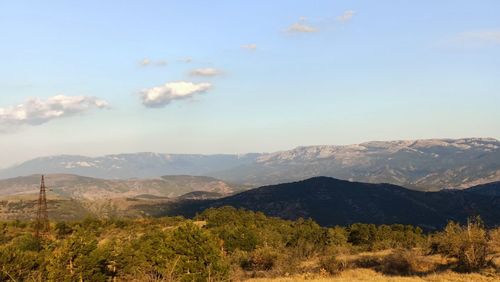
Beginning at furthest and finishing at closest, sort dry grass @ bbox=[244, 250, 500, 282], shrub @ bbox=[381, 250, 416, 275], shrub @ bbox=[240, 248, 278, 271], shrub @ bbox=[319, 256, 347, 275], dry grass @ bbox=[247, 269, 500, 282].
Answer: shrub @ bbox=[240, 248, 278, 271], shrub @ bbox=[319, 256, 347, 275], shrub @ bbox=[381, 250, 416, 275], dry grass @ bbox=[244, 250, 500, 282], dry grass @ bbox=[247, 269, 500, 282]

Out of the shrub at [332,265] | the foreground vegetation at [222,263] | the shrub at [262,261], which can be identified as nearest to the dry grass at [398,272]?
the foreground vegetation at [222,263]

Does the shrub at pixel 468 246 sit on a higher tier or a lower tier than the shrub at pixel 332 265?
higher

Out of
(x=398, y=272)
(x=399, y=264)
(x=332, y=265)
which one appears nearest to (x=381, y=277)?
(x=398, y=272)

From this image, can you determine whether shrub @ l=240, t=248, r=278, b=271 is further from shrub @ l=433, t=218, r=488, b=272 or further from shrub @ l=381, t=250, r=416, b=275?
shrub @ l=433, t=218, r=488, b=272

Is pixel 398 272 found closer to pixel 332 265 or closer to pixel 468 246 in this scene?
pixel 332 265

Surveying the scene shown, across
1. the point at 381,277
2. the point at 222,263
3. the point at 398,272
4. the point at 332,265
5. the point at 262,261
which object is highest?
the point at 222,263

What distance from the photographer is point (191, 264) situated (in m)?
30.9

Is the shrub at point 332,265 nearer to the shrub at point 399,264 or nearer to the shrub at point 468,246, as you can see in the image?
the shrub at point 399,264

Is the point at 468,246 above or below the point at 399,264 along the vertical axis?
above

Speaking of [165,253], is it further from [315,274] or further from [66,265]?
[315,274]

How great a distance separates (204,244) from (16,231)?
209 ft

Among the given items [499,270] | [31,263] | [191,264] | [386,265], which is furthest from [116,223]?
[499,270]

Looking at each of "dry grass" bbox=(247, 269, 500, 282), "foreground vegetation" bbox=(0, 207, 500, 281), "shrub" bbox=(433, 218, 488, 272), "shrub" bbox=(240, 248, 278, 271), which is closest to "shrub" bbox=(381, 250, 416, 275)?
"foreground vegetation" bbox=(0, 207, 500, 281)

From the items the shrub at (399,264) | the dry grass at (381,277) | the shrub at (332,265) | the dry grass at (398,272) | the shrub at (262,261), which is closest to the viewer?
the dry grass at (381,277)
